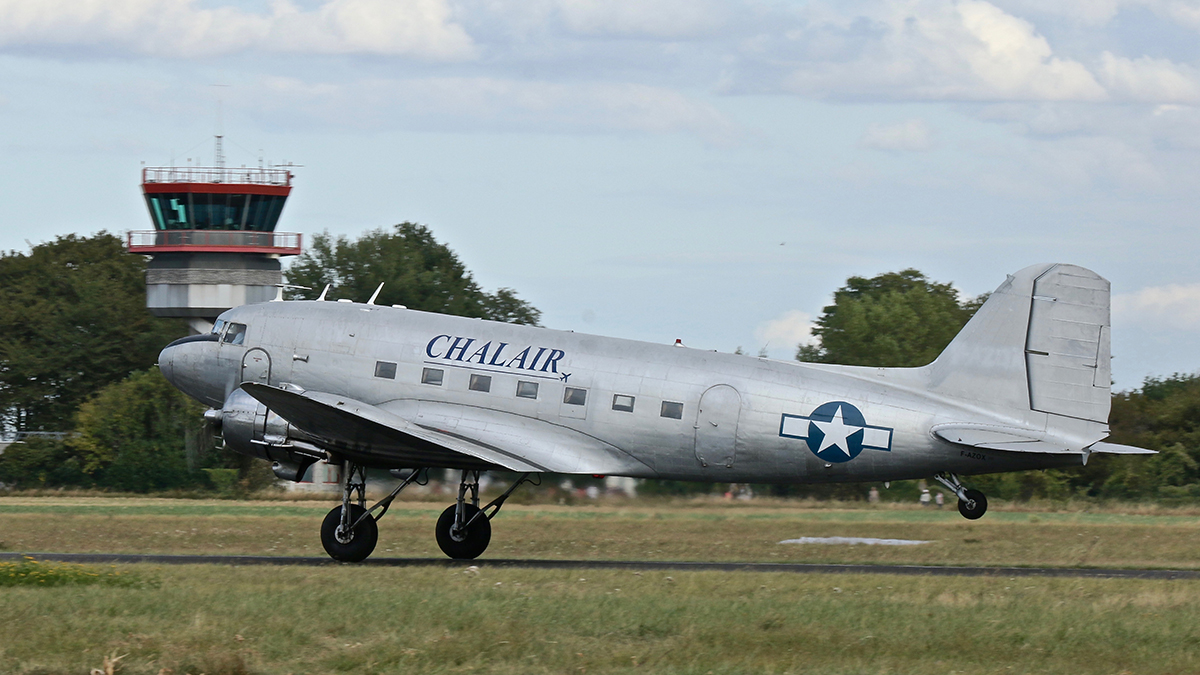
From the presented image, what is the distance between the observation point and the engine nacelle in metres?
21.5

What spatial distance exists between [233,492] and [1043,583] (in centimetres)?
3379

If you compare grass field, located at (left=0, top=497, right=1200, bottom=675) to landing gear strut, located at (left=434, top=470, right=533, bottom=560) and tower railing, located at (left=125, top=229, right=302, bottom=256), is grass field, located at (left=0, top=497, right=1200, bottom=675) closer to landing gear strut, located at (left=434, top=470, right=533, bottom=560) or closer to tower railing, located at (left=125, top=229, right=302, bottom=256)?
landing gear strut, located at (left=434, top=470, right=533, bottom=560)

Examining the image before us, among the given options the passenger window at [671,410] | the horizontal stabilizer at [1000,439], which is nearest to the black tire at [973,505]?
the horizontal stabilizer at [1000,439]

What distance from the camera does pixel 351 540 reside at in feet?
71.4

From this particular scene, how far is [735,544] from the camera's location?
91.8 ft

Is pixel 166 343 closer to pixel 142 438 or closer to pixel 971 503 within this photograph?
pixel 142 438

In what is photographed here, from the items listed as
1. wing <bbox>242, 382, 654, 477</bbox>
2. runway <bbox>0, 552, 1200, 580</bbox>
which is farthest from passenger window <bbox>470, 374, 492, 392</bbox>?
runway <bbox>0, 552, 1200, 580</bbox>

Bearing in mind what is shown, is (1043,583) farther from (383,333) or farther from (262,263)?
(262,263)

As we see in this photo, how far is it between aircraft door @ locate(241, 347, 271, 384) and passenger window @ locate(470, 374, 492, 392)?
3.93 meters

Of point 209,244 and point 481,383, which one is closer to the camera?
point 481,383

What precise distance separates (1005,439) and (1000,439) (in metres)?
0.08

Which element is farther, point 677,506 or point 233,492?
point 233,492

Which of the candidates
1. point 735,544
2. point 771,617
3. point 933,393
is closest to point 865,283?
point 735,544

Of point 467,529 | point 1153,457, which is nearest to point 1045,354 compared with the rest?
point 467,529
